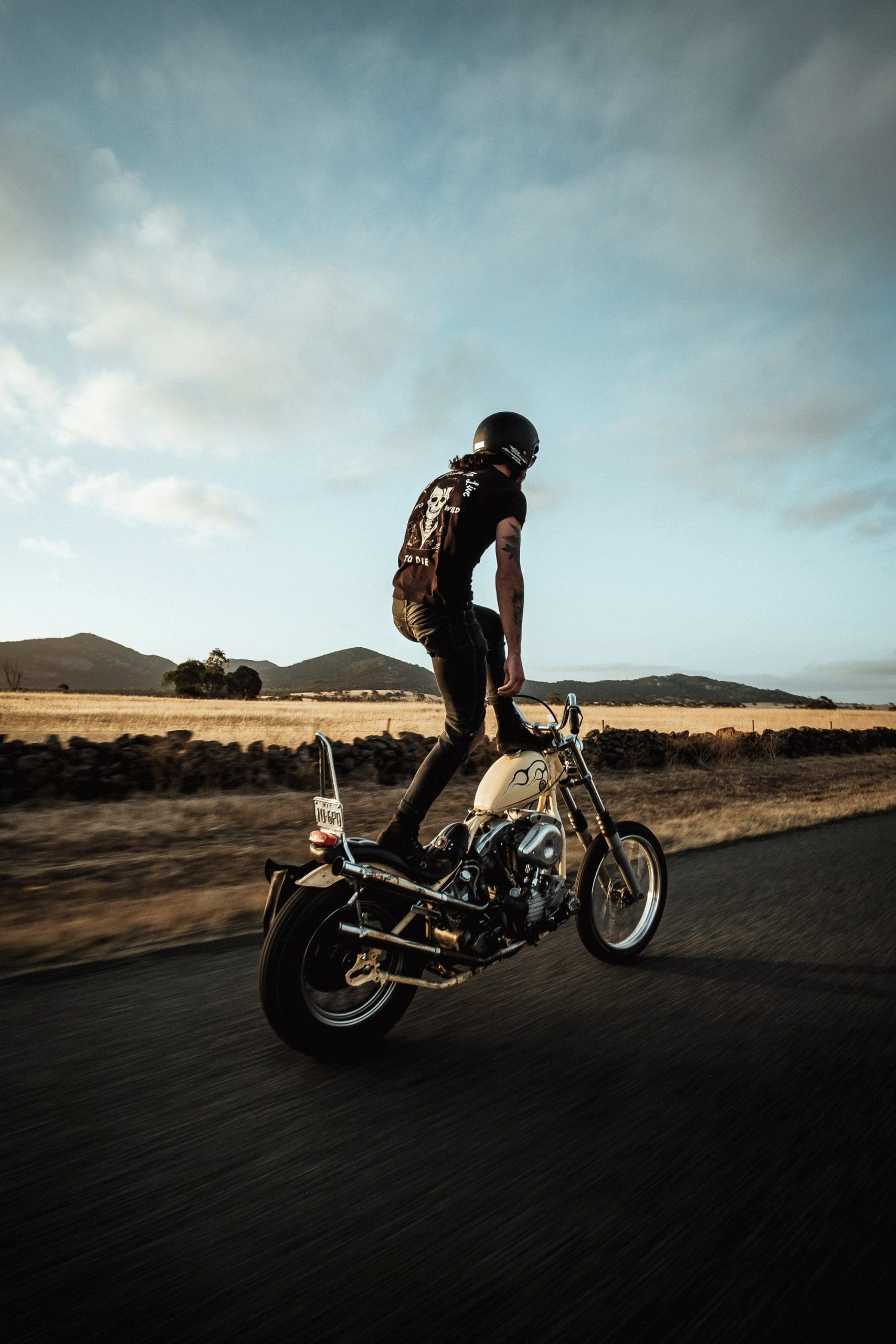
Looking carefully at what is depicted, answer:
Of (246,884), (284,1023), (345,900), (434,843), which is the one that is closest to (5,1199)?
(284,1023)

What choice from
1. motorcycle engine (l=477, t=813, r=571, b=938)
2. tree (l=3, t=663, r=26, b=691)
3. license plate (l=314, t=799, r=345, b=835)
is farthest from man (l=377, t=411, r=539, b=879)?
tree (l=3, t=663, r=26, b=691)

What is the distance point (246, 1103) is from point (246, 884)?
3172 millimetres

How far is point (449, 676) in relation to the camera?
320cm

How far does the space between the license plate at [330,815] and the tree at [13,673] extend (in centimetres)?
8458

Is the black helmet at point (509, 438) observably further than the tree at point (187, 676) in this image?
No

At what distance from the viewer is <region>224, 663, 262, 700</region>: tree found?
281 ft

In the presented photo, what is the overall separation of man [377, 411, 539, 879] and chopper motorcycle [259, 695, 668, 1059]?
191 millimetres

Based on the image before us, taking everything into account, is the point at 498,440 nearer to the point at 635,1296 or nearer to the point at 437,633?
→ the point at 437,633

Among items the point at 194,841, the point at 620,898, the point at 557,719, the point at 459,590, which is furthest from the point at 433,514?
the point at 194,841

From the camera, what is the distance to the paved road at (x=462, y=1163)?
154cm

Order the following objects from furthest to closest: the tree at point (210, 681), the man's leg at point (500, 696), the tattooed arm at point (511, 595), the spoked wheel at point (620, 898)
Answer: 1. the tree at point (210, 681)
2. the spoked wheel at point (620, 898)
3. the man's leg at point (500, 696)
4. the tattooed arm at point (511, 595)

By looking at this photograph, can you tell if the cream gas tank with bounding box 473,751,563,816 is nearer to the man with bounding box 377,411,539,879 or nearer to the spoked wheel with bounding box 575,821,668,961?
the man with bounding box 377,411,539,879

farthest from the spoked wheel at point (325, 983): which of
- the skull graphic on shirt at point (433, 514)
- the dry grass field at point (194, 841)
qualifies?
the dry grass field at point (194, 841)

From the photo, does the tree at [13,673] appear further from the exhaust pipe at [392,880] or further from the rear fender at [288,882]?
the exhaust pipe at [392,880]
